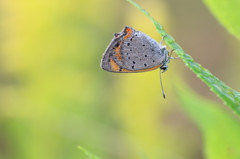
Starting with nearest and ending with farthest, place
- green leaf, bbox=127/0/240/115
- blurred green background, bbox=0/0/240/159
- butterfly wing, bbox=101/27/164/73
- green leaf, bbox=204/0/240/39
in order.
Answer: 1. green leaf, bbox=127/0/240/115
2. green leaf, bbox=204/0/240/39
3. butterfly wing, bbox=101/27/164/73
4. blurred green background, bbox=0/0/240/159

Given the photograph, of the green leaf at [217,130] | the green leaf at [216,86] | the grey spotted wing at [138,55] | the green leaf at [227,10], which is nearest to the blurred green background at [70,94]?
the grey spotted wing at [138,55]

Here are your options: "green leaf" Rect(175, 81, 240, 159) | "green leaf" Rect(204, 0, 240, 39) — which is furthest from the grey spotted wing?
"green leaf" Rect(204, 0, 240, 39)

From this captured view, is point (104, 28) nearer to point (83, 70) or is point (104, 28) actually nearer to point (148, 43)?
point (83, 70)

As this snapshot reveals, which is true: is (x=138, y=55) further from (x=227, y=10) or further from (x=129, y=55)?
(x=227, y=10)

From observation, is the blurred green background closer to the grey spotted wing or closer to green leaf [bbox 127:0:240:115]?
the grey spotted wing

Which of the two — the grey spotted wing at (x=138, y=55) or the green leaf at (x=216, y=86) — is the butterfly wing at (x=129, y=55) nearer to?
the grey spotted wing at (x=138, y=55)

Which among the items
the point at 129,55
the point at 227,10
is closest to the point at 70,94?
the point at 129,55

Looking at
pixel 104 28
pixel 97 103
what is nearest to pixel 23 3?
pixel 104 28
